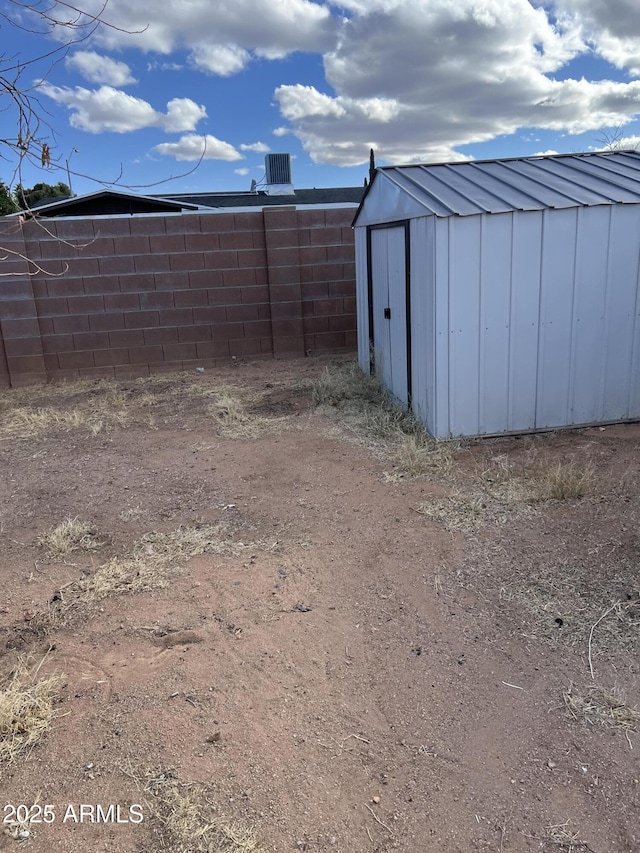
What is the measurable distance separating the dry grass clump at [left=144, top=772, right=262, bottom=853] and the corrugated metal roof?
13.9 feet

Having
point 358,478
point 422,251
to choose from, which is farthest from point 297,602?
point 422,251

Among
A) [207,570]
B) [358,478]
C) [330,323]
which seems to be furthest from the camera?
[330,323]

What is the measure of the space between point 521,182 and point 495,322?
1.44 meters

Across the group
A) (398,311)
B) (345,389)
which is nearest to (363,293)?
(345,389)

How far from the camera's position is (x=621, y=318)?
18.0 ft

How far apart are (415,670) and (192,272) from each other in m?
7.54

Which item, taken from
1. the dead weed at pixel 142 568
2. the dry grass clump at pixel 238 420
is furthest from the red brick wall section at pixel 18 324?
the dead weed at pixel 142 568

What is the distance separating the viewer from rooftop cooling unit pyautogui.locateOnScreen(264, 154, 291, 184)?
17214 mm

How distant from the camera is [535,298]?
17.3 feet

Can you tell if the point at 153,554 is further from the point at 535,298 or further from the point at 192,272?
the point at 192,272

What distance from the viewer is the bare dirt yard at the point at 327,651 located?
2.01 meters

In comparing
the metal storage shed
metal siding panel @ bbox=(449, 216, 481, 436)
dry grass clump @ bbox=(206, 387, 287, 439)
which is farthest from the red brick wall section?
metal siding panel @ bbox=(449, 216, 481, 436)

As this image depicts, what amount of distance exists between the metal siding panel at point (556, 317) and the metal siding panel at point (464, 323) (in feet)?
1.92

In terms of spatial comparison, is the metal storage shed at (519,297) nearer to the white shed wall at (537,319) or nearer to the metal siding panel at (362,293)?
the white shed wall at (537,319)
